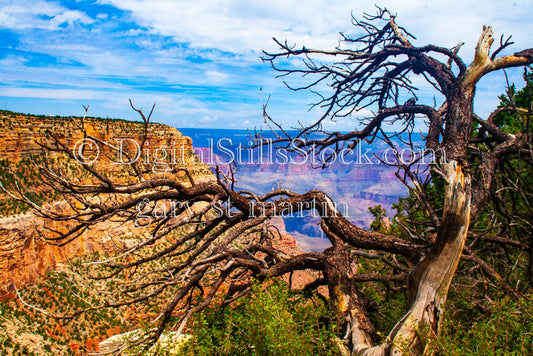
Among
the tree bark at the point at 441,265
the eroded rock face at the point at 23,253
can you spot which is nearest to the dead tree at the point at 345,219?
the tree bark at the point at 441,265

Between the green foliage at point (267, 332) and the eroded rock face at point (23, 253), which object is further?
the eroded rock face at point (23, 253)

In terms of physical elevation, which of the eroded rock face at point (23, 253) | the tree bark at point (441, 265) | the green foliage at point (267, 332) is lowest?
the eroded rock face at point (23, 253)

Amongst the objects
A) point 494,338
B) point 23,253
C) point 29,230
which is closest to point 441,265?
point 494,338

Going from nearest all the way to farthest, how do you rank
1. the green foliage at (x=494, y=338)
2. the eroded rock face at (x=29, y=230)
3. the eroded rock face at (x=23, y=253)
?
the green foliage at (x=494, y=338) → the eroded rock face at (x=23, y=253) → the eroded rock face at (x=29, y=230)

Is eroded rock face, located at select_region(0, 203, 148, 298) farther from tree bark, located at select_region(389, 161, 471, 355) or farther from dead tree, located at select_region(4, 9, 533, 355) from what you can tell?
tree bark, located at select_region(389, 161, 471, 355)

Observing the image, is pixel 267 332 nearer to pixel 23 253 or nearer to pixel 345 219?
pixel 345 219

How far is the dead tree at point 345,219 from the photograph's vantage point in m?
3.88

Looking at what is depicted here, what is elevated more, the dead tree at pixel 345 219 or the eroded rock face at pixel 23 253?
the dead tree at pixel 345 219

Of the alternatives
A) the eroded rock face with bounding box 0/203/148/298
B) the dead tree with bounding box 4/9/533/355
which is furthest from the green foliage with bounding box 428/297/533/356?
the eroded rock face with bounding box 0/203/148/298

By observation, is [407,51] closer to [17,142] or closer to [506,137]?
[506,137]

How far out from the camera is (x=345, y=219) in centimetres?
515

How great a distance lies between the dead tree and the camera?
12.7ft

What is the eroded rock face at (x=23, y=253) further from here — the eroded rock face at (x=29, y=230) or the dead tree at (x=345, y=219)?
the dead tree at (x=345, y=219)

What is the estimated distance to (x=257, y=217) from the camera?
4988mm
